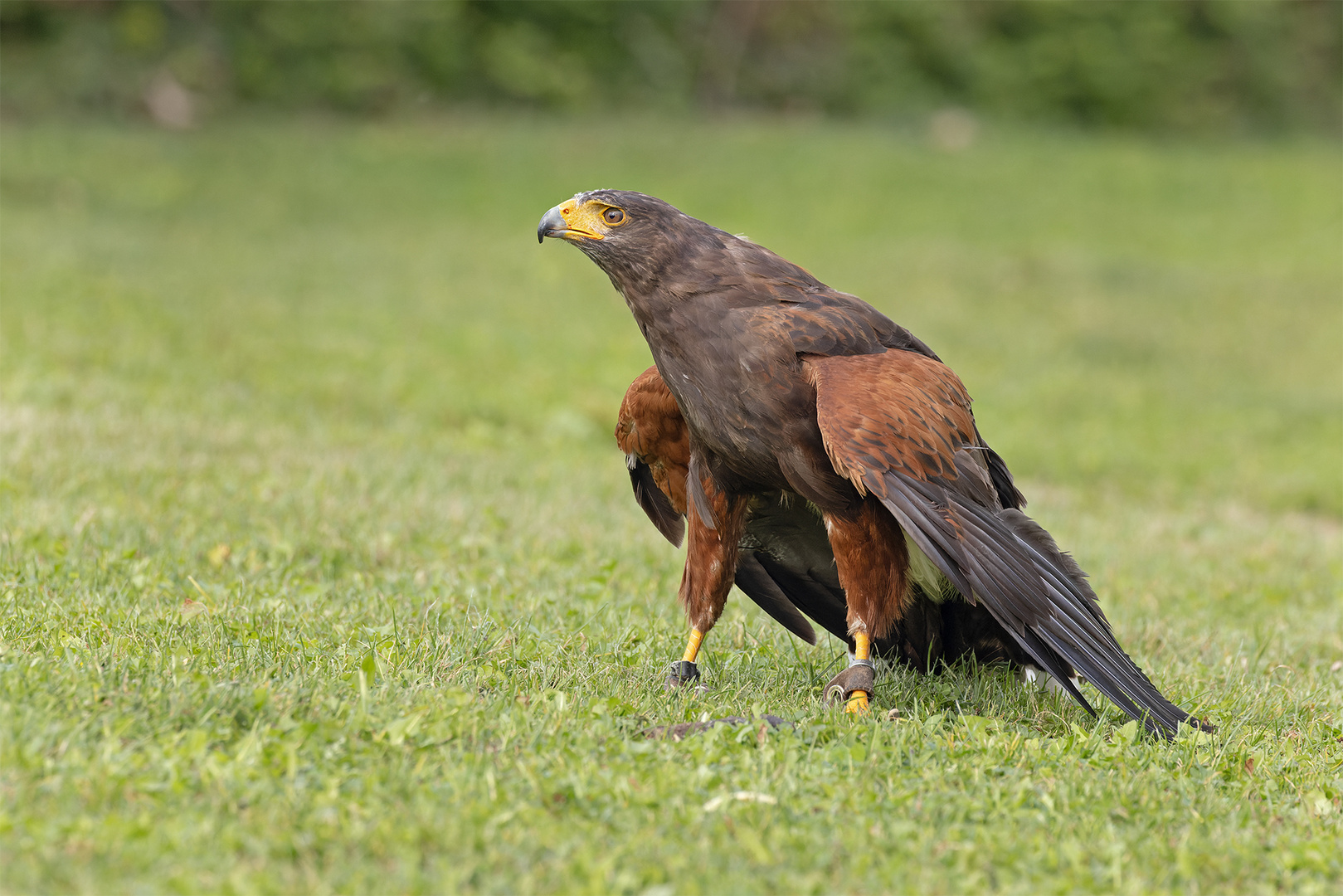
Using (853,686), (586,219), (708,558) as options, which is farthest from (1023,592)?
(586,219)

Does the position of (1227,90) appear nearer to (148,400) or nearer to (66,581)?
(148,400)

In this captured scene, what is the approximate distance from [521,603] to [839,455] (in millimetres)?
2156

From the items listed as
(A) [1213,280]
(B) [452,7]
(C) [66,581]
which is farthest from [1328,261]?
(C) [66,581]

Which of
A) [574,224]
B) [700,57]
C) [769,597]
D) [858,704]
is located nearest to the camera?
[858,704]

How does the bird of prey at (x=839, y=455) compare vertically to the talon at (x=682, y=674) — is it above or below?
above

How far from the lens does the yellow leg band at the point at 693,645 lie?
492cm

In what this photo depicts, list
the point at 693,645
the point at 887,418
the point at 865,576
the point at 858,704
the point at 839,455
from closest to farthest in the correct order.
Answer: the point at 839,455 → the point at 887,418 → the point at 858,704 → the point at 865,576 → the point at 693,645

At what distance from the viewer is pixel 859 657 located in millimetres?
4656

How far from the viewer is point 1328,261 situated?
77.9 feet

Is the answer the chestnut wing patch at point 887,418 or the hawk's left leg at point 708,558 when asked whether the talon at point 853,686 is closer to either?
the hawk's left leg at point 708,558

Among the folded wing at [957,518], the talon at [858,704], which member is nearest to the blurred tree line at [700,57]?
the folded wing at [957,518]

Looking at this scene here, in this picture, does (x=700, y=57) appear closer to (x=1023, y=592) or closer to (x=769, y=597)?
(x=769, y=597)

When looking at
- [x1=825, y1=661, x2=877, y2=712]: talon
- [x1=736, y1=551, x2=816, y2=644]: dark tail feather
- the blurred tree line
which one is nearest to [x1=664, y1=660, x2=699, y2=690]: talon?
[x1=825, y1=661, x2=877, y2=712]: talon

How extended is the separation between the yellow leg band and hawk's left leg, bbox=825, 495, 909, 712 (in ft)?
1.81
